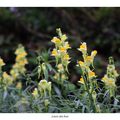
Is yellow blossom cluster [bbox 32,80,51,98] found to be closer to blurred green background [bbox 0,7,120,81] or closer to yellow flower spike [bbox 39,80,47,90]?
yellow flower spike [bbox 39,80,47,90]

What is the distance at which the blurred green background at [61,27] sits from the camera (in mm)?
5133

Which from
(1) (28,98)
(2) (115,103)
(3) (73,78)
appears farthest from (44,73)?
(3) (73,78)

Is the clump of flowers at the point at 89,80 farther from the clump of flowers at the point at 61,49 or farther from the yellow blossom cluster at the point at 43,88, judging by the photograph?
the yellow blossom cluster at the point at 43,88

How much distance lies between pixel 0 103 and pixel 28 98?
0.19 m

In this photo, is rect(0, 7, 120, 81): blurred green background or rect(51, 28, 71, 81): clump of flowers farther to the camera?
rect(0, 7, 120, 81): blurred green background

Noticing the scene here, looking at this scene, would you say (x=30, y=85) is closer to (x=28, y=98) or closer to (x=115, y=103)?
(x=28, y=98)

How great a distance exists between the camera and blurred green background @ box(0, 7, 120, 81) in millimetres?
5133
